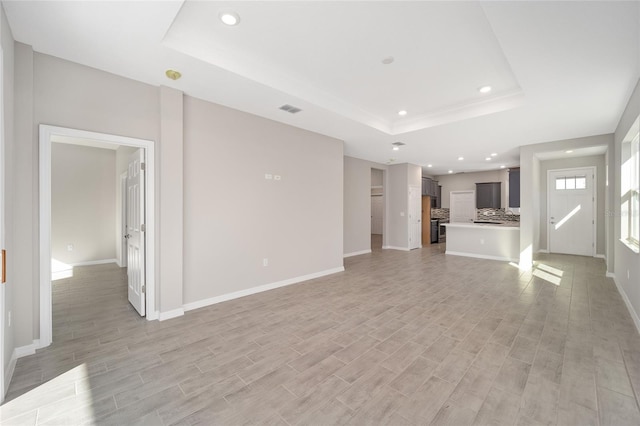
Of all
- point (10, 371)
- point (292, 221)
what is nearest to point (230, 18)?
point (292, 221)

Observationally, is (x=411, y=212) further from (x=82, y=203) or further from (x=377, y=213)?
(x=82, y=203)

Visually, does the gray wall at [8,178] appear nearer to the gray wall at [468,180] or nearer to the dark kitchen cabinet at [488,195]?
the dark kitchen cabinet at [488,195]

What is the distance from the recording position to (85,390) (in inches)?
80.0

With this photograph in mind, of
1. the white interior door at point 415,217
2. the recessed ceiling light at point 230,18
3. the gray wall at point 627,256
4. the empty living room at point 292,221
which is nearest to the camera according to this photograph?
the empty living room at point 292,221

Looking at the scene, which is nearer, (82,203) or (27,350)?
(27,350)

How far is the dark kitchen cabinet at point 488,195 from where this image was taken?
9977 mm

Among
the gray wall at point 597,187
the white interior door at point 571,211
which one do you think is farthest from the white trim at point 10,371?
the white interior door at point 571,211

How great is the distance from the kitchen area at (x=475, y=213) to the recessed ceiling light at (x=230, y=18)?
7148mm

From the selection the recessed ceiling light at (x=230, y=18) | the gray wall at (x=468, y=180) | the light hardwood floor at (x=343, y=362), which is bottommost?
the light hardwood floor at (x=343, y=362)

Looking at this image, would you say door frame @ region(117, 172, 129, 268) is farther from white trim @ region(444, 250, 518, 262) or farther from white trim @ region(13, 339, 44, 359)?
white trim @ region(444, 250, 518, 262)

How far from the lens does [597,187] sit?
7.10m

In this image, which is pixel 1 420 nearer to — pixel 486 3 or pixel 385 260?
pixel 486 3

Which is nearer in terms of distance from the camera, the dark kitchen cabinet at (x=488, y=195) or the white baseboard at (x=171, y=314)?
→ the white baseboard at (x=171, y=314)

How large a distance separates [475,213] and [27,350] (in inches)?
487
